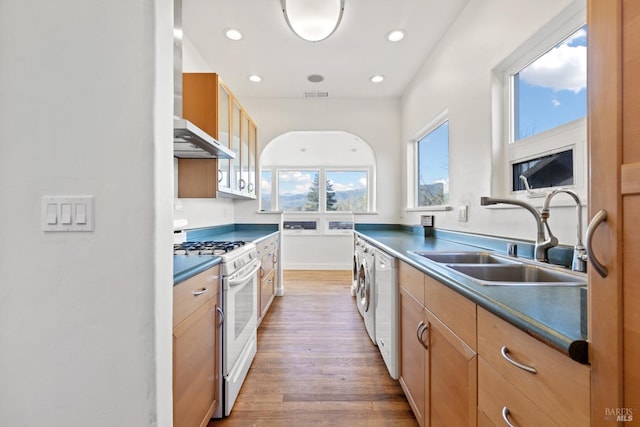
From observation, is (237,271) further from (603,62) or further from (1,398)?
(603,62)

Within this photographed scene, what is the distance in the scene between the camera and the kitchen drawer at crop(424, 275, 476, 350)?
89cm

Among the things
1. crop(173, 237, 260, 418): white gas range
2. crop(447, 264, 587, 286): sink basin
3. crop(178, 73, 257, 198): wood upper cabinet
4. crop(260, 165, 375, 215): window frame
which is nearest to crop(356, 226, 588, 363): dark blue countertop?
crop(447, 264, 587, 286): sink basin

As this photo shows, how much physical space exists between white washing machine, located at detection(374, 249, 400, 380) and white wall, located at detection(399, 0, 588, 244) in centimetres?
75

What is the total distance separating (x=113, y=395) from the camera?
85cm

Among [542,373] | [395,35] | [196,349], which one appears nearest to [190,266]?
[196,349]

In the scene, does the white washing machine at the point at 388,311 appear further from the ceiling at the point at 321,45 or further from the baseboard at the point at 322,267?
the baseboard at the point at 322,267

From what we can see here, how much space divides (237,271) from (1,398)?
39.8 inches

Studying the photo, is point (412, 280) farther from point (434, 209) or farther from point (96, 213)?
point (434, 209)

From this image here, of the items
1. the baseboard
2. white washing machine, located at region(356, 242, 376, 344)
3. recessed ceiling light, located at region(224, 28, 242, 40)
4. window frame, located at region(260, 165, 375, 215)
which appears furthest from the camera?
window frame, located at region(260, 165, 375, 215)

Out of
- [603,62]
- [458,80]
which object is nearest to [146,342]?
[603,62]

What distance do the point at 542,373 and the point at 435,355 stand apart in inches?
24.3

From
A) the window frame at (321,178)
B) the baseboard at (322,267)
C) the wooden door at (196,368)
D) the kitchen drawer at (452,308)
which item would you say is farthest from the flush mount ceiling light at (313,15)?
the baseboard at (322,267)

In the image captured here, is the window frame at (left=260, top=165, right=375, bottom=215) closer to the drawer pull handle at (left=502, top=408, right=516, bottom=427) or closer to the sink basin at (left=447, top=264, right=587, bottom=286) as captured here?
the sink basin at (left=447, top=264, right=587, bottom=286)

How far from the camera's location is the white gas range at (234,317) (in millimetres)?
1557
